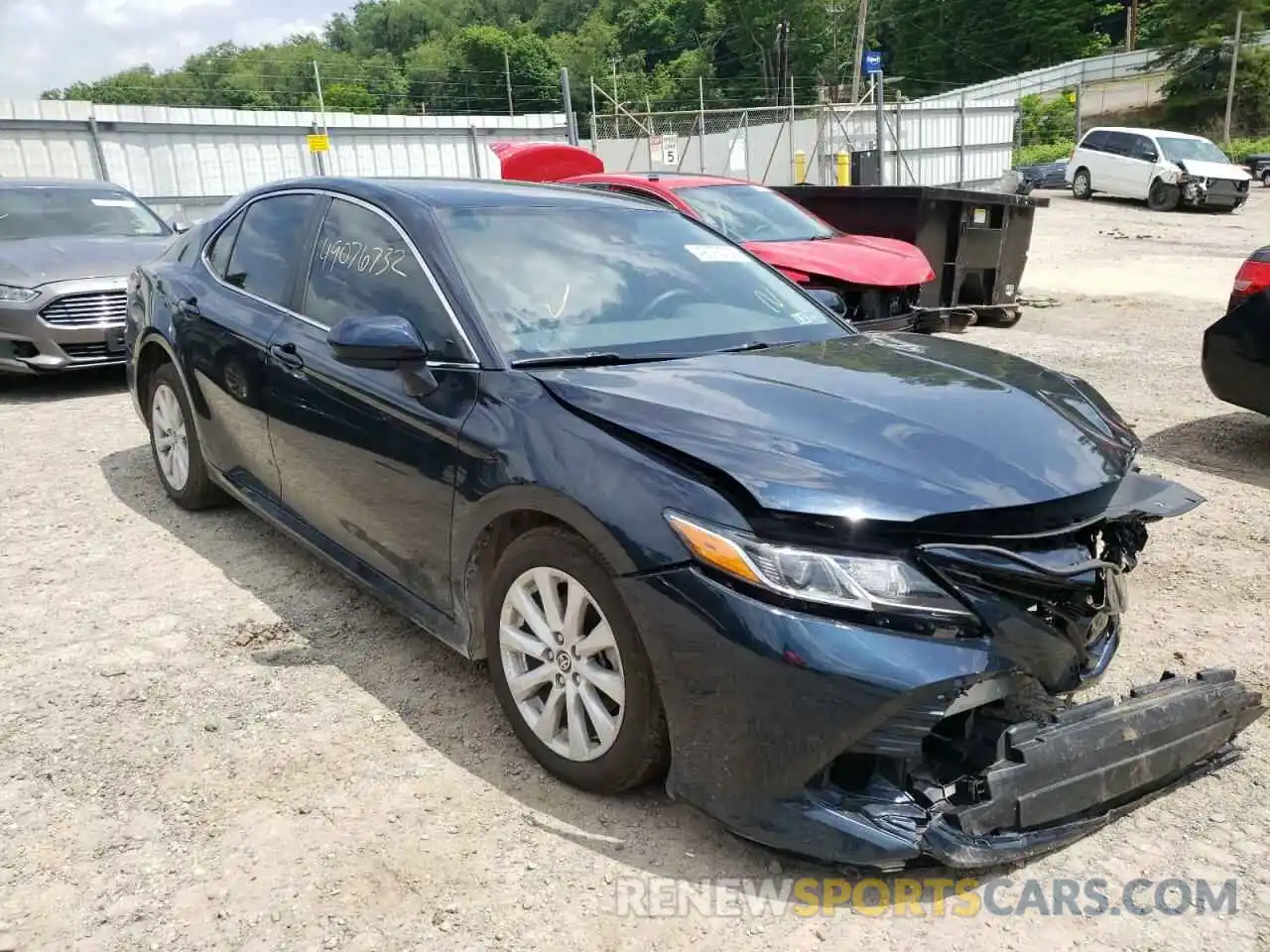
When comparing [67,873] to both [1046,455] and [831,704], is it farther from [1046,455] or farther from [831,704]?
[1046,455]

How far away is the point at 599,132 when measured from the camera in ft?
103

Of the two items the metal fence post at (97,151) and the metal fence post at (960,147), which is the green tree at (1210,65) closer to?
the metal fence post at (960,147)

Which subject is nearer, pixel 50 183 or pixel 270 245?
pixel 270 245

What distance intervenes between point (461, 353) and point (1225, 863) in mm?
2382

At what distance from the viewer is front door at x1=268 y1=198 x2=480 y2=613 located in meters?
2.98

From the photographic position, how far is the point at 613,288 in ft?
11.0

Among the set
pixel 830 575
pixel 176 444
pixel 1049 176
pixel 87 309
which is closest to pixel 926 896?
pixel 830 575

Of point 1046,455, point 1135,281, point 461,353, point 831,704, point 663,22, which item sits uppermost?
point 663,22

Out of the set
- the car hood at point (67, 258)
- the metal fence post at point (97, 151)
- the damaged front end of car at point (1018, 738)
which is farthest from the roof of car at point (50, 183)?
the metal fence post at point (97, 151)

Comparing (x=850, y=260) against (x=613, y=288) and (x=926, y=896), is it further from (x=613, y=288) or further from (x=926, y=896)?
(x=926, y=896)

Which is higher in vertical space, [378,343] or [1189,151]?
[378,343]

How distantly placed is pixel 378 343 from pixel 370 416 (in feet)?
1.17

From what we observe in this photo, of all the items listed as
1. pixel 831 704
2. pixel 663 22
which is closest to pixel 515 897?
pixel 831 704

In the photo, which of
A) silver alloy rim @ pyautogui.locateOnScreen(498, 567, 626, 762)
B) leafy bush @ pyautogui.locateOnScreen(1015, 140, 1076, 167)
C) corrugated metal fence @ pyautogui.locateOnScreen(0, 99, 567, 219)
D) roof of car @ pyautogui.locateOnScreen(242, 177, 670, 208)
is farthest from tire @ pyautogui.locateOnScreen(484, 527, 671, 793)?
leafy bush @ pyautogui.locateOnScreen(1015, 140, 1076, 167)
